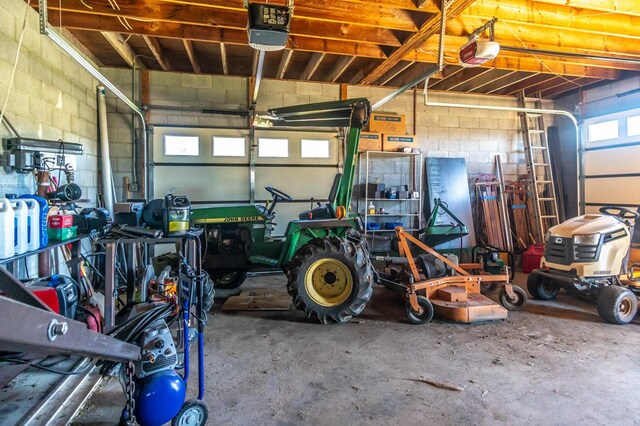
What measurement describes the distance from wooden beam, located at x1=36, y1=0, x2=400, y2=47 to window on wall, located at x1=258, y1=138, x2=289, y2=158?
1.88m

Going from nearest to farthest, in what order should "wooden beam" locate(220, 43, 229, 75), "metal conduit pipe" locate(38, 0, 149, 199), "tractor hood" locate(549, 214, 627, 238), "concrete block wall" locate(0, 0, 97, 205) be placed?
"metal conduit pipe" locate(38, 0, 149, 199) < "concrete block wall" locate(0, 0, 97, 205) < "tractor hood" locate(549, 214, 627, 238) < "wooden beam" locate(220, 43, 229, 75)

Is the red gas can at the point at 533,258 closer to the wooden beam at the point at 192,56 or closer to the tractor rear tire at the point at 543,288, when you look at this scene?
the tractor rear tire at the point at 543,288

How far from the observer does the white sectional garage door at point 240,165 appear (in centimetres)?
530

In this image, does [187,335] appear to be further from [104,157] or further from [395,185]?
[395,185]

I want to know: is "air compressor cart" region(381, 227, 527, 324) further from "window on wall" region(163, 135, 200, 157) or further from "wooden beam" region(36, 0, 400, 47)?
"window on wall" region(163, 135, 200, 157)

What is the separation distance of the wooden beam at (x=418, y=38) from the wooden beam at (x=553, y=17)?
361 mm

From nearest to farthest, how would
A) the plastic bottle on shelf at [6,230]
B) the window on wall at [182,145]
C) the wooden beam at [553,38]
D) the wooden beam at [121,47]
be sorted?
the plastic bottle on shelf at [6,230]
the wooden beam at [553,38]
the wooden beam at [121,47]
the window on wall at [182,145]

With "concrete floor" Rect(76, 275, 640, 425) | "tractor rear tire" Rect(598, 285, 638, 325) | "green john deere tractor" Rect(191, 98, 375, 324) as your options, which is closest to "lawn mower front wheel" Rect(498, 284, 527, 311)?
"concrete floor" Rect(76, 275, 640, 425)

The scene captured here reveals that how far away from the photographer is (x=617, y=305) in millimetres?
3273

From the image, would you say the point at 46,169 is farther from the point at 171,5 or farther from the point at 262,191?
the point at 262,191

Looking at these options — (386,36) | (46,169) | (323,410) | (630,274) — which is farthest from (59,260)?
(630,274)

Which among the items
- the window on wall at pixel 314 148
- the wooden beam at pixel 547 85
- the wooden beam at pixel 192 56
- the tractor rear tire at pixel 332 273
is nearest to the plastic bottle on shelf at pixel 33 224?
the tractor rear tire at pixel 332 273

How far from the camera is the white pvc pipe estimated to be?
4.70 m

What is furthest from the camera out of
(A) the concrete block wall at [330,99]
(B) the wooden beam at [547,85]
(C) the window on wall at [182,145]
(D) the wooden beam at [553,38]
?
(B) the wooden beam at [547,85]
